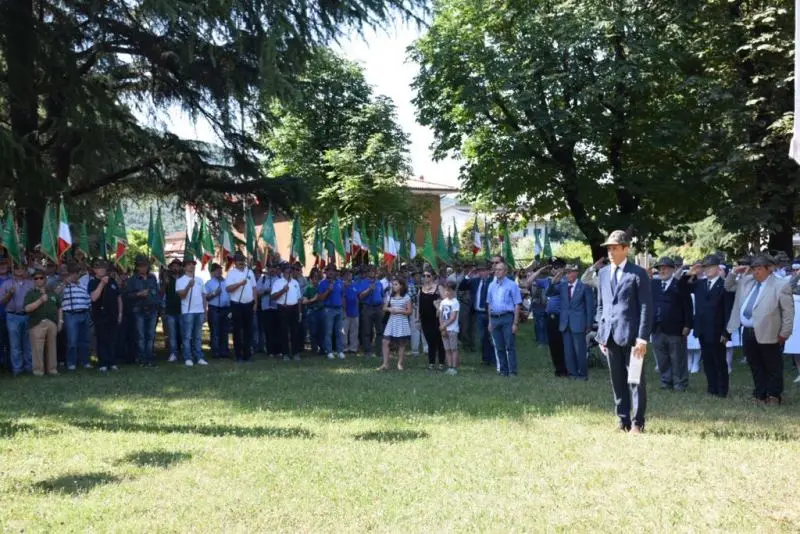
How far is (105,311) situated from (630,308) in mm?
10408

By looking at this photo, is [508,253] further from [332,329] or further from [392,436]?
[392,436]

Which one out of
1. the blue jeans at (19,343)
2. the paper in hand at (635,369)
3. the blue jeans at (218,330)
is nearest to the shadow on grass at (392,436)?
the paper in hand at (635,369)

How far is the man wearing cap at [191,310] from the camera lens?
16781 mm

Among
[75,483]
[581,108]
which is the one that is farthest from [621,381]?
[581,108]

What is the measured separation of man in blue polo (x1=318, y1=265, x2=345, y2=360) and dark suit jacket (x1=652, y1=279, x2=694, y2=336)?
24.7ft

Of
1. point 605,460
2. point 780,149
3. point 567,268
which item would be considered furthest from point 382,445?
point 780,149

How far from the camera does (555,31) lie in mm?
26938

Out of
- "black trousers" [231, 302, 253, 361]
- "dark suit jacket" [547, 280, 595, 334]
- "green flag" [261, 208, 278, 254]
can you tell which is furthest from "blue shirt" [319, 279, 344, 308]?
"dark suit jacket" [547, 280, 595, 334]

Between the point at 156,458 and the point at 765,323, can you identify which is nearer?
the point at 156,458

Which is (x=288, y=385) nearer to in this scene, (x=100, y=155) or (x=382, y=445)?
(x=382, y=445)

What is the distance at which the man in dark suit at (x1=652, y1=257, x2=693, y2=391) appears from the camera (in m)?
12.7

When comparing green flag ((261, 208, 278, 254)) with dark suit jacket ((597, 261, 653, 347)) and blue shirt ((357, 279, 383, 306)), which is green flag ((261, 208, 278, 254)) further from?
dark suit jacket ((597, 261, 653, 347))

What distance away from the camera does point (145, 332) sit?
1678 centimetres

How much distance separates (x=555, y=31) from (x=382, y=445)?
21.5 meters
